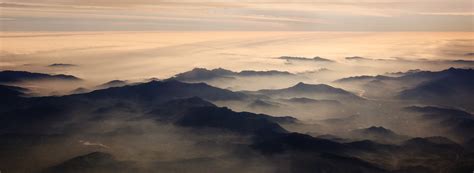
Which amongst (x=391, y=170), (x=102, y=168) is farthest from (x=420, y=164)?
(x=102, y=168)

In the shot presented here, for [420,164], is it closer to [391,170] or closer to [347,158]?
[391,170]

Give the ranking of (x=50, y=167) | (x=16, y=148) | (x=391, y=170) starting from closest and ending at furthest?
(x=50, y=167) → (x=391, y=170) → (x=16, y=148)

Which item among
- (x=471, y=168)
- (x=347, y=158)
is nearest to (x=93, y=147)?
(x=347, y=158)

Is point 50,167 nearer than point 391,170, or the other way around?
point 50,167

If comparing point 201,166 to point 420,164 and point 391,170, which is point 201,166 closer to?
point 391,170

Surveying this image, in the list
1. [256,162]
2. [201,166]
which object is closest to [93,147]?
[201,166]

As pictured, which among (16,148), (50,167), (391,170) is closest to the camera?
(50,167)

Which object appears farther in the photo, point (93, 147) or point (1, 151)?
point (93, 147)

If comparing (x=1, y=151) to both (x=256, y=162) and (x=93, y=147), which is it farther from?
(x=256, y=162)
